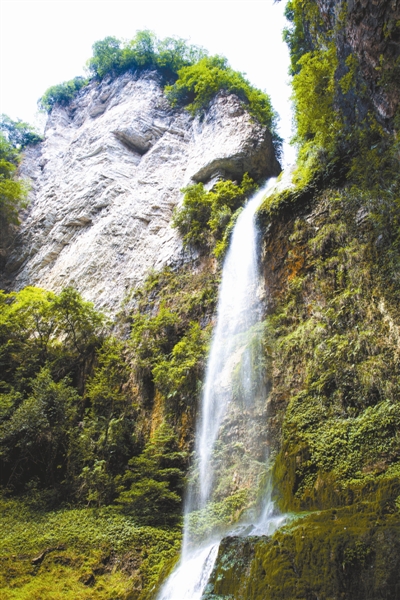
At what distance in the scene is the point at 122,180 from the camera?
20938mm

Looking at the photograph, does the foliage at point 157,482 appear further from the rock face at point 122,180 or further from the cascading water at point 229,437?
the rock face at point 122,180

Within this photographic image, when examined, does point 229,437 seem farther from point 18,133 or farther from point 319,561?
point 18,133

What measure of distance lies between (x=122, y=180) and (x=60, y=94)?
1633 cm

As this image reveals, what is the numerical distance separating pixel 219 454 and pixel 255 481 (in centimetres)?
112


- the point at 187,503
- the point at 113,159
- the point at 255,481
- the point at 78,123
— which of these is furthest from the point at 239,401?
the point at 78,123

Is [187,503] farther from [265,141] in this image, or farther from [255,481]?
[265,141]

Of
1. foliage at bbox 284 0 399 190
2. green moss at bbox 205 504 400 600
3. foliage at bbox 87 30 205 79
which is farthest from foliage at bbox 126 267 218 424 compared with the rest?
foliage at bbox 87 30 205 79

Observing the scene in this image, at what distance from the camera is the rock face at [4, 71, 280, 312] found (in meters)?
16.8

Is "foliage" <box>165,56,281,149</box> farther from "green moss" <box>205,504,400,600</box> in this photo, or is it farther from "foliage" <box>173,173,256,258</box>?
"green moss" <box>205,504,400,600</box>

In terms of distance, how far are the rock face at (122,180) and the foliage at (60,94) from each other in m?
5.48

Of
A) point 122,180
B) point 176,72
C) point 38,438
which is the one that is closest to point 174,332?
point 38,438

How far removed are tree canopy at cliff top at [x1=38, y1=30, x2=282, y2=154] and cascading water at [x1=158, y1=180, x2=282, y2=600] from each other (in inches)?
457

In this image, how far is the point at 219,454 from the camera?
879 cm

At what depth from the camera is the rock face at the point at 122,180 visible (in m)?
16.8
